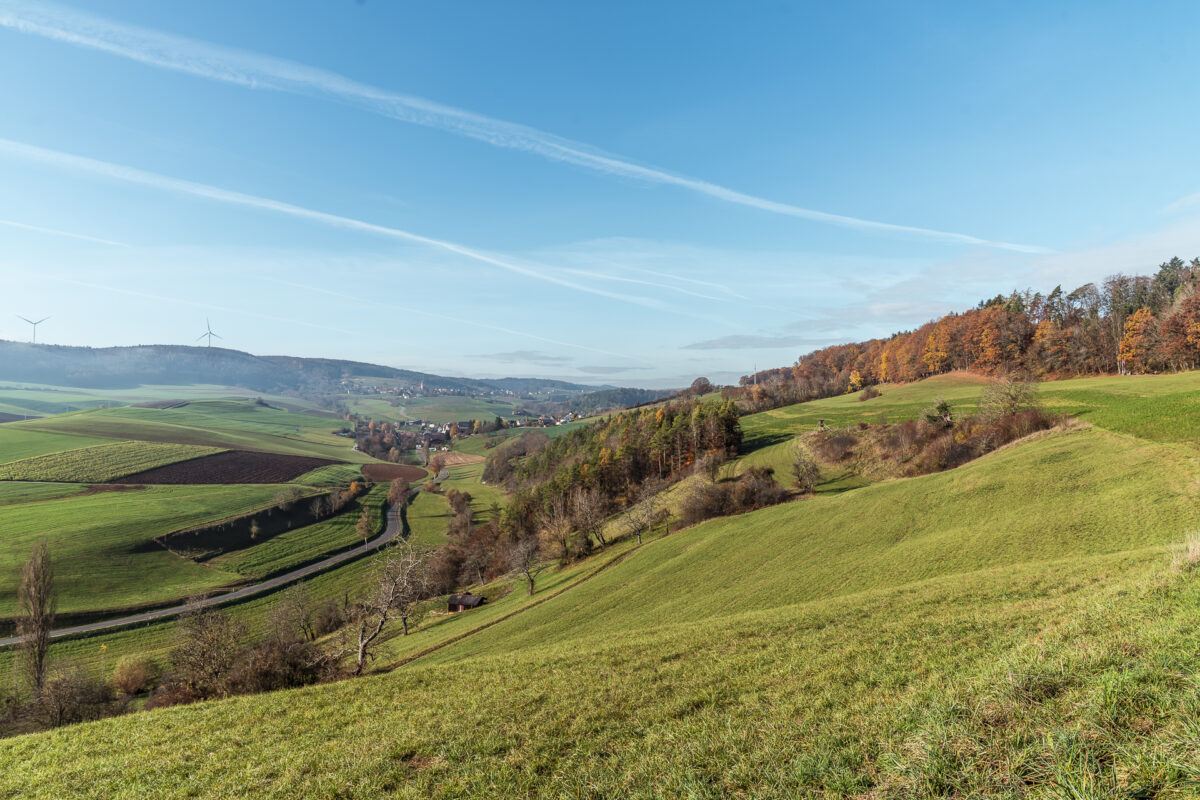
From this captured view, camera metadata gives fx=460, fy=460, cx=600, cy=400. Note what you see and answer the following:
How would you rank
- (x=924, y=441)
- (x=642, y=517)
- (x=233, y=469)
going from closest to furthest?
(x=924, y=441) < (x=642, y=517) < (x=233, y=469)

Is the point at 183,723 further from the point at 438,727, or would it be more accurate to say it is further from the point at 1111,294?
the point at 1111,294

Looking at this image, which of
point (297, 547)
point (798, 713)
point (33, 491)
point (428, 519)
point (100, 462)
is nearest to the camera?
point (798, 713)

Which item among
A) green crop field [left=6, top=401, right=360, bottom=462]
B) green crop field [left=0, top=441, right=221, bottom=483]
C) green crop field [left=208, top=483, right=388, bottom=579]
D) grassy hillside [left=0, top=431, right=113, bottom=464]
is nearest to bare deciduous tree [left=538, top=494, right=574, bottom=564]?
green crop field [left=208, top=483, right=388, bottom=579]

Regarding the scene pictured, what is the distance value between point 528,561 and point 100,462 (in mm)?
121668

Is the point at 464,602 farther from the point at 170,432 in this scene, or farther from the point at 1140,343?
the point at 170,432

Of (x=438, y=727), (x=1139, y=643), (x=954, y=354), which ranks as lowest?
(x=438, y=727)

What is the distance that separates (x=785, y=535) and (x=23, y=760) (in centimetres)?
4564

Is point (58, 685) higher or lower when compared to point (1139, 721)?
lower

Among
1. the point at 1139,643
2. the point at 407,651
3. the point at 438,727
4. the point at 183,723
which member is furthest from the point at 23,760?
the point at 407,651

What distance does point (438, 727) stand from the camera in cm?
1104

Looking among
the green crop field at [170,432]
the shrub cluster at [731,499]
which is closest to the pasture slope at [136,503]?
the green crop field at [170,432]

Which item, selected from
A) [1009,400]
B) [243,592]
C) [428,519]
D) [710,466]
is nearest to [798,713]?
[1009,400]

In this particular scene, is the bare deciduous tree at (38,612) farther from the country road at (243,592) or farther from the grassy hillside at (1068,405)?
the grassy hillside at (1068,405)

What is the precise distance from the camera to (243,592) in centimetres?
7406
